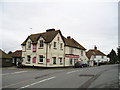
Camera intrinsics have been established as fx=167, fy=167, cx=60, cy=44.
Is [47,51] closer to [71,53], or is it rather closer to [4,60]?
[71,53]

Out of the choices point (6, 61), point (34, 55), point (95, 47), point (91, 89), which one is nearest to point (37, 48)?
point (34, 55)

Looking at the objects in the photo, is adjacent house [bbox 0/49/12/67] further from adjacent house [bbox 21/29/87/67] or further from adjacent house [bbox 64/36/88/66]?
adjacent house [bbox 64/36/88/66]

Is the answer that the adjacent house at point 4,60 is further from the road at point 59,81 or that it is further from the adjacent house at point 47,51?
the road at point 59,81

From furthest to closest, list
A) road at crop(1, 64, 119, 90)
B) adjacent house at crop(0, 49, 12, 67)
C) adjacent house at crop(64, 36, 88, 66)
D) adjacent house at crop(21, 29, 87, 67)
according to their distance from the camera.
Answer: adjacent house at crop(0, 49, 12, 67), adjacent house at crop(64, 36, 88, 66), adjacent house at crop(21, 29, 87, 67), road at crop(1, 64, 119, 90)

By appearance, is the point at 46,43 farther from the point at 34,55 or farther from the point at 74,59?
the point at 74,59

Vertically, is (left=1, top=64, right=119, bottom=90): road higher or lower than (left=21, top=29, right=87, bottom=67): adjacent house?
lower

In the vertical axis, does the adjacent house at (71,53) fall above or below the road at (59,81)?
above

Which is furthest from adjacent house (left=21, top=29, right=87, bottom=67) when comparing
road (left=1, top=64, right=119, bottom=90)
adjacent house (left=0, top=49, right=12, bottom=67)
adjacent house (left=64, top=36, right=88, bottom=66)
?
road (left=1, top=64, right=119, bottom=90)

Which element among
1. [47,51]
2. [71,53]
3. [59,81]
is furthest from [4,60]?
[59,81]

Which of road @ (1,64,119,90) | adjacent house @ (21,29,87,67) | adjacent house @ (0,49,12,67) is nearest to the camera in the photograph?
road @ (1,64,119,90)

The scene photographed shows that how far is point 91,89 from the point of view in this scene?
33.1 feet

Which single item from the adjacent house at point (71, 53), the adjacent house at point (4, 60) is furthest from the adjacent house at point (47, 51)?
the adjacent house at point (4, 60)

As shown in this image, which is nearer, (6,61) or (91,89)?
(91,89)

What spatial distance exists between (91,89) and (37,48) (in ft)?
89.4
